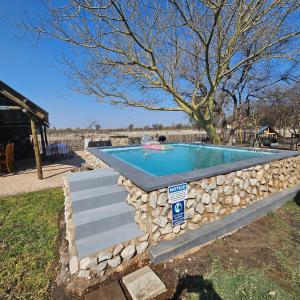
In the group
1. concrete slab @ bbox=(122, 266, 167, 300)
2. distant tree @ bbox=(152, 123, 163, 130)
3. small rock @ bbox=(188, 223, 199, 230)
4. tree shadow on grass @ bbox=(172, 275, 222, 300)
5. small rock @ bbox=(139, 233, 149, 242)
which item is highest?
distant tree @ bbox=(152, 123, 163, 130)

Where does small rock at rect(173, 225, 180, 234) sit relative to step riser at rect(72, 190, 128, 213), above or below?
below

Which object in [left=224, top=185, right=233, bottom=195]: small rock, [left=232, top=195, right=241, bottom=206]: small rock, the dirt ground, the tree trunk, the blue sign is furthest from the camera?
the tree trunk

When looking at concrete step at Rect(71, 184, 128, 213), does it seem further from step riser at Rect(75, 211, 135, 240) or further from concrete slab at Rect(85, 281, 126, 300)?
concrete slab at Rect(85, 281, 126, 300)

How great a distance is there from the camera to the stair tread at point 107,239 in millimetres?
2711

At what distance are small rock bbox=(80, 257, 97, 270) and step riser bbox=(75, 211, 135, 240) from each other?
0.31 meters

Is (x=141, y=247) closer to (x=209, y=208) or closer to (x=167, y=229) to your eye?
(x=167, y=229)

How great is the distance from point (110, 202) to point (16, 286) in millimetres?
1568

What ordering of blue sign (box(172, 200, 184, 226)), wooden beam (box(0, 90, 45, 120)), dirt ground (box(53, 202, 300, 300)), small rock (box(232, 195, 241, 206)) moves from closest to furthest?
dirt ground (box(53, 202, 300, 300)), blue sign (box(172, 200, 184, 226)), small rock (box(232, 195, 241, 206)), wooden beam (box(0, 90, 45, 120))

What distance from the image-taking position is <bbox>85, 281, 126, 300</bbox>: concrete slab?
2.33 metres

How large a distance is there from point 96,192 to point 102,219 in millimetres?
Answer: 542

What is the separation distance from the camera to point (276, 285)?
244 cm

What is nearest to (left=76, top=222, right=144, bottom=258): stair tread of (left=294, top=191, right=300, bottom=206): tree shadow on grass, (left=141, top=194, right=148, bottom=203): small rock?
(left=141, top=194, right=148, bottom=203): small rock

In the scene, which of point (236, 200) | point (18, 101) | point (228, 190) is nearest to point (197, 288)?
point (228, 190)

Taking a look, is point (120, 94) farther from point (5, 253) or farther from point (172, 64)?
point (5, 253)
